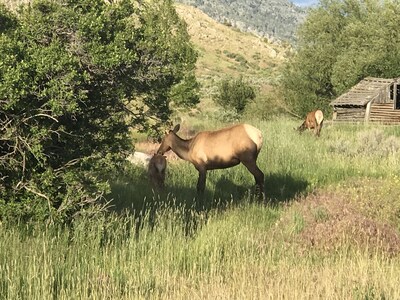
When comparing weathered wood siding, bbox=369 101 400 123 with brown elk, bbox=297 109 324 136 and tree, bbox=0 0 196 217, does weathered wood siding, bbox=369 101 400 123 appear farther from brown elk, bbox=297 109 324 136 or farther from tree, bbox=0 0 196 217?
tree, bbox=0 0 196 217

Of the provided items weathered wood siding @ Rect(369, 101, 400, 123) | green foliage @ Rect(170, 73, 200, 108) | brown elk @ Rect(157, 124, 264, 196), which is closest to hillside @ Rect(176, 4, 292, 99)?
weathered wood siding @ Rect(369, 101, 400, 123)

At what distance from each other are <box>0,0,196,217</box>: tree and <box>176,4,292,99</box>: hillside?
270ft

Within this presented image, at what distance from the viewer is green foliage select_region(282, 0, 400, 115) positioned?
40.3 meters

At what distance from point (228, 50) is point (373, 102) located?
85.3m

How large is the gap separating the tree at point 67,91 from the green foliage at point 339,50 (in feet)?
120

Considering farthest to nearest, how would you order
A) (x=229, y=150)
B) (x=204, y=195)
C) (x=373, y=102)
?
(x=373, y=102), (x=229, y=150), (x=204, y=195)

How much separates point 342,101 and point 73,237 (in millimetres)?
34225

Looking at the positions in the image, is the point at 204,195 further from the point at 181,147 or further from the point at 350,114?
the point at 350,114

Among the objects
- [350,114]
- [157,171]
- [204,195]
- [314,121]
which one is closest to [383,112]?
[350,114]

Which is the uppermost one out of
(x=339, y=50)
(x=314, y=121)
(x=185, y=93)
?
(x=339, y=50)

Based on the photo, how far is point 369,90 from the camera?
36188 mm

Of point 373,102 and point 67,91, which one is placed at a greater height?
point 67,91

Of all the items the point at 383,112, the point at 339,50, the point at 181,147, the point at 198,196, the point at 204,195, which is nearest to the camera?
the point at 198,196

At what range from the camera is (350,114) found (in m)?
37.8
